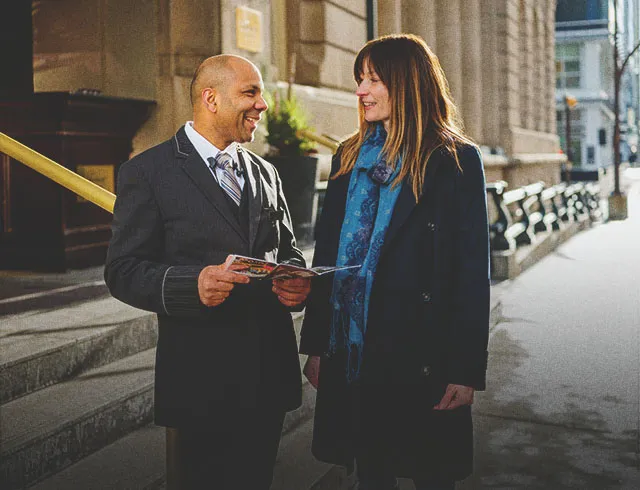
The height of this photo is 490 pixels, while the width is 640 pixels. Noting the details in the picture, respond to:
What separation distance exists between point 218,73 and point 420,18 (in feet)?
49.2

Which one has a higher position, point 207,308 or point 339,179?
A: point 339,179

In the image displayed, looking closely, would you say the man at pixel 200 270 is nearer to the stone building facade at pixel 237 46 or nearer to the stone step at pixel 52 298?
the stone step at pixel 52 298

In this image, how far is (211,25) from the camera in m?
8.82

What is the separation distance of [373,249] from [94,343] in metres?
2.46

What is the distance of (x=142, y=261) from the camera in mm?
2658

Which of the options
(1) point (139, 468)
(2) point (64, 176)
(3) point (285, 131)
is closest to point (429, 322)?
(1) point (139, 468)

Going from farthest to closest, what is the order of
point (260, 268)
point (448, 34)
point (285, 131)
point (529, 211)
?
point (448, 34)
point (529, 211)
point (285, 131)
point (260, 268)

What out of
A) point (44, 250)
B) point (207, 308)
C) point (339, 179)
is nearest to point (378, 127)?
point (339, 179)

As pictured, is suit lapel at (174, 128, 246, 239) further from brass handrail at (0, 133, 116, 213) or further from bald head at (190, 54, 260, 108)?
brass handrail at (0, 133, 116, 213)

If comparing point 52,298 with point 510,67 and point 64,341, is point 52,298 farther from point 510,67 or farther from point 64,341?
point 510,67

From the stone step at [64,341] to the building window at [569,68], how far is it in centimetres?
6657

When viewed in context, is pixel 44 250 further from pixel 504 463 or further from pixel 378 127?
pixel 378 127

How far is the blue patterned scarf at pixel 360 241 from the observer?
2.91 m

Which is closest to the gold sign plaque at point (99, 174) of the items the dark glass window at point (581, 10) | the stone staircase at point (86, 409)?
the stone staircase at point (86, 409)
